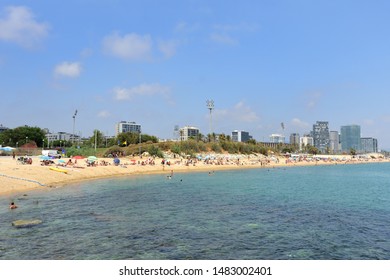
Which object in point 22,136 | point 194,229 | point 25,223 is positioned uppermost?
point 22,136

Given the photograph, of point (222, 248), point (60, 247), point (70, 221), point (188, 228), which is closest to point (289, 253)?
point (222, 248)

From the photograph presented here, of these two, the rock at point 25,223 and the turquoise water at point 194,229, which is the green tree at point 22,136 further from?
the rock at point 25,223

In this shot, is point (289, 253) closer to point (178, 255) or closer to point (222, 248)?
point (222, 248)

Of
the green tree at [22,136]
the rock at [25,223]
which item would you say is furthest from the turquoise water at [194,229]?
the green tree at [22,136]

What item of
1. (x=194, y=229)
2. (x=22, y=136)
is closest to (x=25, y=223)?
(x=194, y=229)

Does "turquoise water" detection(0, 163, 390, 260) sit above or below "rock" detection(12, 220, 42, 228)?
below

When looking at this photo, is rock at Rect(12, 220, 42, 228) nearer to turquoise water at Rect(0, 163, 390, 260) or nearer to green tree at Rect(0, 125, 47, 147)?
turquoise water at Rect(0, 163, 390, 260)

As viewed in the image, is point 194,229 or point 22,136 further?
point 22,136

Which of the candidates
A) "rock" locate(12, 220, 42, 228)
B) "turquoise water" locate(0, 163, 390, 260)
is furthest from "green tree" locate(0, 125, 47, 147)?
"rock" locate(12, 220, 42, 228)

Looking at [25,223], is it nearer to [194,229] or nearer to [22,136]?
[194,229]

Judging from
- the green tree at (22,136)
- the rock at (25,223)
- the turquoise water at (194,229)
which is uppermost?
the green tree at (22,136)

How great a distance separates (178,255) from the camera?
43.9 feet

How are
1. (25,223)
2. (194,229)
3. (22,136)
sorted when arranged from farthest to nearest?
(22,136), (25,223), (194,229)

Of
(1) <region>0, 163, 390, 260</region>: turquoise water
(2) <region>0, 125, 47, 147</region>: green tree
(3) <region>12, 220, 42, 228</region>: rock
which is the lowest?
(1) <region>0, 163, 390, 260</region>: turquoise water
